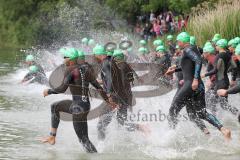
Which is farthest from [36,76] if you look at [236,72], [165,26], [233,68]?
[165,26]

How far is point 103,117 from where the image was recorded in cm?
1084

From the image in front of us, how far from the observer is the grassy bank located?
21.0 m

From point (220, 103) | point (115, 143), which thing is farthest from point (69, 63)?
point (220, 103)

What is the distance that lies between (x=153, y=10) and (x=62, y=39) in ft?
34.1

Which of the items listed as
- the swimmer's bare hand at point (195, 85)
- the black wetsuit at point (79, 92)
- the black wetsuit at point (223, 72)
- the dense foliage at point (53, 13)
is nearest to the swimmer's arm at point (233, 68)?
the black wetsuit at point (223, 72)

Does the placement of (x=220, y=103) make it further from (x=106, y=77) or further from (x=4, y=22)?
(x=4, y=22)

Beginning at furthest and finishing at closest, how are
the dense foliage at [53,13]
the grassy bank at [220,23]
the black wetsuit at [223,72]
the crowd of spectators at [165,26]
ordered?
1. the dense foliage at [53,13]
2. the crowd of spectators at [165,26]
3. the grassy bank at [220,23]
4. the black wetsuit at [223,72]

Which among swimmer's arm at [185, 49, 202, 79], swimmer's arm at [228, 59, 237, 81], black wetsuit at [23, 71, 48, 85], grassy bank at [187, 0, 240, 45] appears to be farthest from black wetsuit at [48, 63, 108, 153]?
grassy bank at [187, 0, 240, 45]

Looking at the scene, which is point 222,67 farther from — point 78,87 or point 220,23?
point 220,23

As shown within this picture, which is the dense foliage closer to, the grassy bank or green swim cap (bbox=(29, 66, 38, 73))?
the grassy bank

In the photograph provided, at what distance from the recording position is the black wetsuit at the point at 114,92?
35.4 ft

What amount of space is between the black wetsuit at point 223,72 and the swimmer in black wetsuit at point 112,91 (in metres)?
2.12

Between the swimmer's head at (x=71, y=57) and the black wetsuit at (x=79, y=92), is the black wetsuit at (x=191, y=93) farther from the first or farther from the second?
the swimmer's head at (x=71, y=57)

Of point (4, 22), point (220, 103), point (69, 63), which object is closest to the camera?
point (69, 63)
